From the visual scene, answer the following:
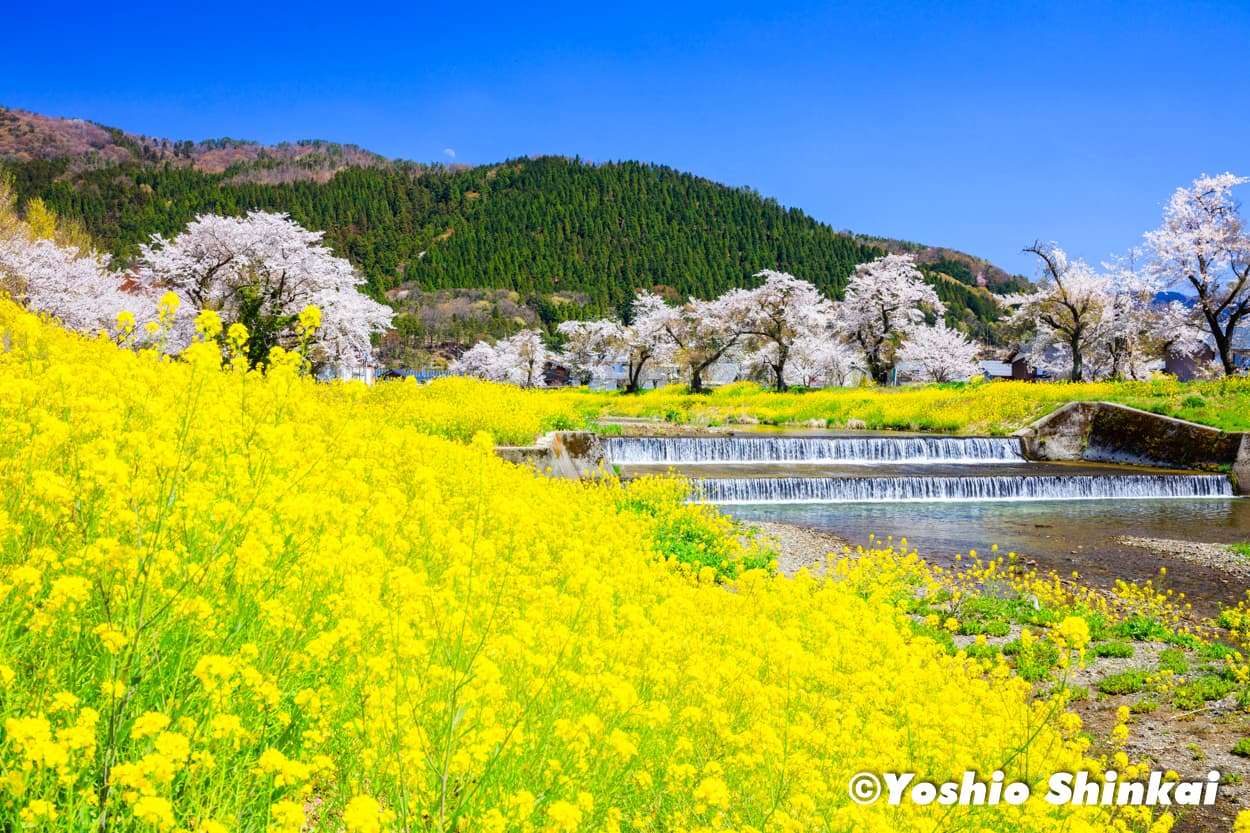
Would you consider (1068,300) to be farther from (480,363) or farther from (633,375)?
(480,363)

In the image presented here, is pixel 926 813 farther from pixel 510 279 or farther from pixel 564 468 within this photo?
pixel 510 279

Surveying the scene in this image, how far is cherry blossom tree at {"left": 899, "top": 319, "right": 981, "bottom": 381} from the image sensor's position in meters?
54.7

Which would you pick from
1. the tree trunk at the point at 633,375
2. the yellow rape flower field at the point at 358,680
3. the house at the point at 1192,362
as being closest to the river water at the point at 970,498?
the yellow rape flower field at the point at 358,680

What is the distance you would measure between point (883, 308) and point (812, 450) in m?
24.3

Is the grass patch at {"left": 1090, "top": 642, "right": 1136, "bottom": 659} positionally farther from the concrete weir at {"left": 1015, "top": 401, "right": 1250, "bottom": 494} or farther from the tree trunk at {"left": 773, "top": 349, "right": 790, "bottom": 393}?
the tree trunk at {"left": 773, "top": 349, "right": 790, "bottom": 393}

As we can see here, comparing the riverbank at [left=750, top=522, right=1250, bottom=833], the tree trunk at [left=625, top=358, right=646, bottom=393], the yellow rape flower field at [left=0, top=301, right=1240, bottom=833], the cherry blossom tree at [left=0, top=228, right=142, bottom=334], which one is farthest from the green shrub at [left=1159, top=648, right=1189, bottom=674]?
the tree trunk at [left=625, top=358, right=646, bottom=393]

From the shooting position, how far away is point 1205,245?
30281 mm

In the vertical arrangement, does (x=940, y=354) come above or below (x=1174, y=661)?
above

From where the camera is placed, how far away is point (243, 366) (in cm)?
452

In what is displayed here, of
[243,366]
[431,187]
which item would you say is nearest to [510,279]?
[431,187]

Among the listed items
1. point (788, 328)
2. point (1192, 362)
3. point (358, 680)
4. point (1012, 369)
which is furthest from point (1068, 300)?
point (358, 680)

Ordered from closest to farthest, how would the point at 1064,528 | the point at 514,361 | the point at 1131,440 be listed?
the point at 1064,528
the point at 1131,440
the point at 514,361

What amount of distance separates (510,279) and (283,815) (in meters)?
133

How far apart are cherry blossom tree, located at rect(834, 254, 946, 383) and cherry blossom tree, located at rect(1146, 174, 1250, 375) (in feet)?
36.9
